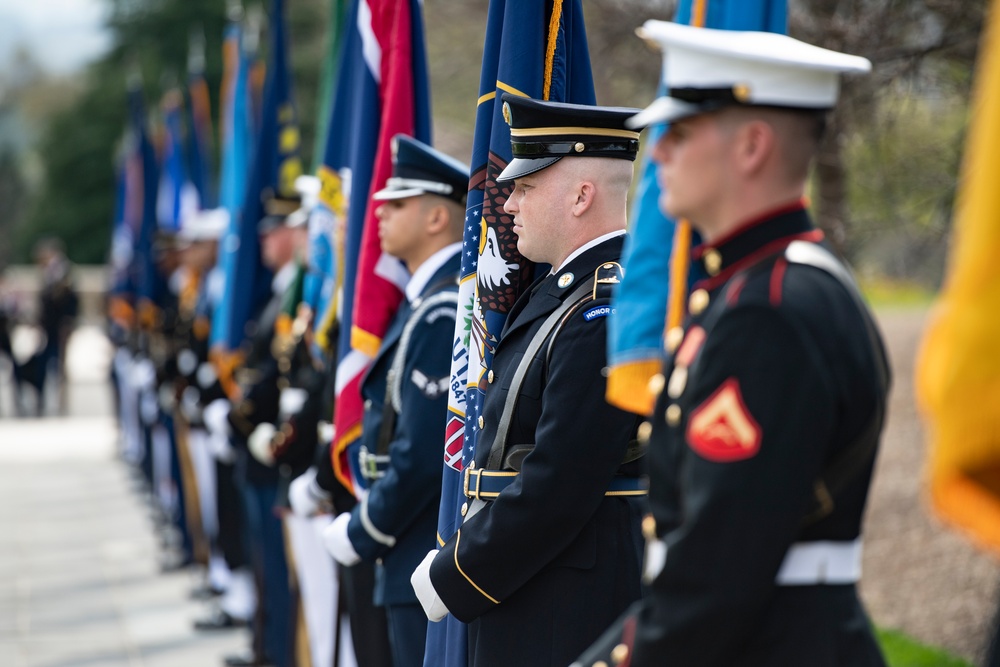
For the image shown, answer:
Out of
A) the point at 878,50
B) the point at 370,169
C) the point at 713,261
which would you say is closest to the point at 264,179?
the point at 370,169

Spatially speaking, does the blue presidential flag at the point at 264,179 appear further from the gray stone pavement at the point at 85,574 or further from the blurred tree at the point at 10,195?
the blurred tree at the point at 10,195

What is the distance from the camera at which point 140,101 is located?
49.5 feet

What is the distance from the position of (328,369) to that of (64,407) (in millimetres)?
15747

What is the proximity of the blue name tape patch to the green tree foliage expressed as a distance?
1196 inches

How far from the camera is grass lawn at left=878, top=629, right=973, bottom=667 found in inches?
236

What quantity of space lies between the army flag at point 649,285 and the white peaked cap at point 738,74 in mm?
223

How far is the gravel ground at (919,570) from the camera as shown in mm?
6659

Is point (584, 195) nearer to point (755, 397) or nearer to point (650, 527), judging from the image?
point (650, 527)

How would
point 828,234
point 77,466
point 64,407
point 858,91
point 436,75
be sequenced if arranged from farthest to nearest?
point 64,407
point 77,466
point 436,75
point 828,234
point 858,91

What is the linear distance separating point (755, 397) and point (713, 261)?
0.94ft

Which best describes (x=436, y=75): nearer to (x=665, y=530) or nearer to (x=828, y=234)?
(x=828, y=234)

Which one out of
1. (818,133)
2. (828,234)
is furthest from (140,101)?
(818,133)

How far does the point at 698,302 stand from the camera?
7.03 feet

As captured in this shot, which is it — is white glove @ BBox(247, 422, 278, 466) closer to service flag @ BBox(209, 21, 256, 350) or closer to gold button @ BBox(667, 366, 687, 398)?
service flag @ BBox(209, 21, 256, 350)
